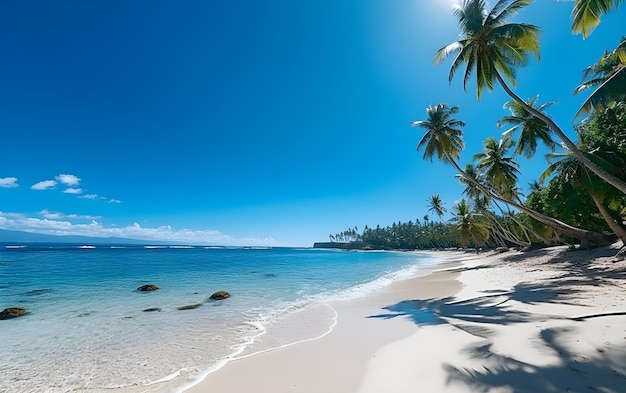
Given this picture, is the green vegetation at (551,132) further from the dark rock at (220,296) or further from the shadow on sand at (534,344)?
the dark rock at (220,296)

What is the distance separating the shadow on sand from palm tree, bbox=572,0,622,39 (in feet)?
29.2

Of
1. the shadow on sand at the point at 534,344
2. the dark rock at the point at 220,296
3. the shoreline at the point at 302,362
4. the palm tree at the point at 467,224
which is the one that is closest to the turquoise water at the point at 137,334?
the dark rock at the point at 220,296

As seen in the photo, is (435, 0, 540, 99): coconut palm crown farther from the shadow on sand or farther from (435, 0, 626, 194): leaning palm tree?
the shadow on sand

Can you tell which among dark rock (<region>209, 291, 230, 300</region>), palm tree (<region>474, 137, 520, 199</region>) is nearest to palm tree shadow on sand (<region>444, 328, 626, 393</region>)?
dark rock (<region>209, 291, 230, 300</region>)

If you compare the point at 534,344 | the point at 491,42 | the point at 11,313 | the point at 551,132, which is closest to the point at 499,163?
the point at 551,132

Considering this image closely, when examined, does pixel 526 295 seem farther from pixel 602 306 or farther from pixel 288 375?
pixel 288 375

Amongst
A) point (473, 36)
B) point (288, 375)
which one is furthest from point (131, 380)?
point (473, 36)

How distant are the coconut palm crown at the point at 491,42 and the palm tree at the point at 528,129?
7.38 m

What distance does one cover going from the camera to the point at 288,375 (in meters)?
5.32

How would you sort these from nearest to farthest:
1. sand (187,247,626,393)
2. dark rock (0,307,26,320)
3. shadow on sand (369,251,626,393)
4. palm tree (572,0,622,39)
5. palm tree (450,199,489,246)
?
shadow on sand (369,251,626,393), sand (187,247,626,393), palm tree (572,0,622,39), dark rock (0,307,26,320), palm tree (450,199,489,246)

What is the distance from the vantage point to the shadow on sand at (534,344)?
386 cm

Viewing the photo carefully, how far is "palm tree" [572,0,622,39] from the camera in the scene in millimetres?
9273

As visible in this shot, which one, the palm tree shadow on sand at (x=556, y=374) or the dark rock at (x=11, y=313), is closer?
the palm tree shadow on sand at (x=556, y=374)

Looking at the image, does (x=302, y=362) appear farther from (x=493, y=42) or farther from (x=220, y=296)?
(x=493, y=42)
